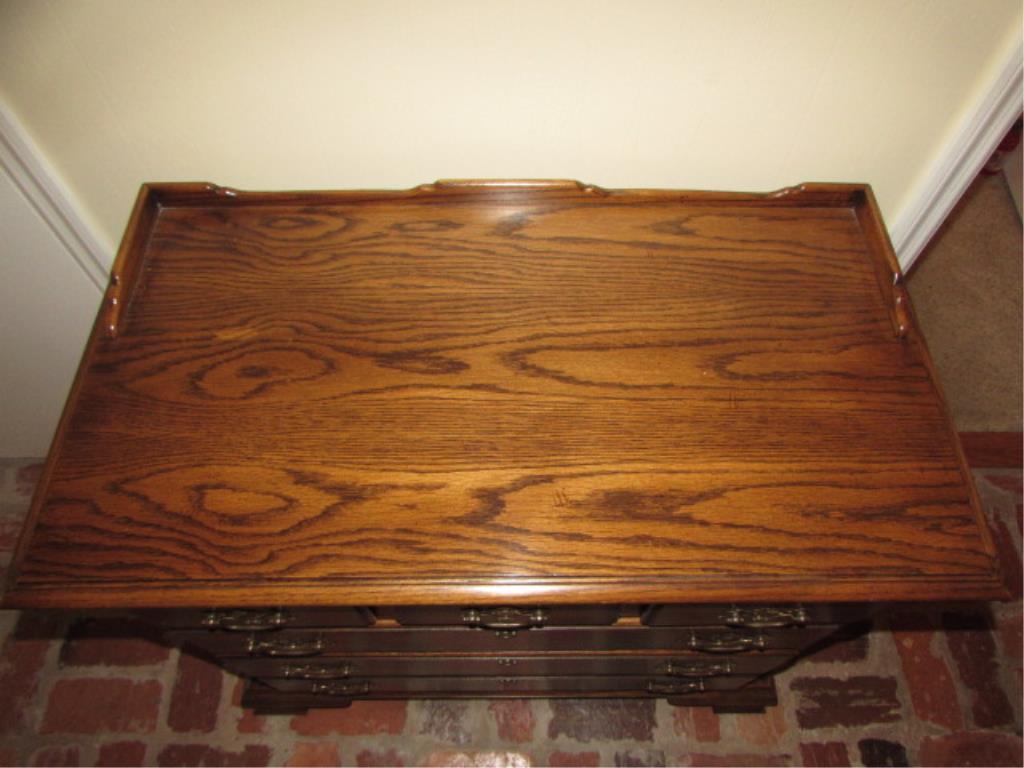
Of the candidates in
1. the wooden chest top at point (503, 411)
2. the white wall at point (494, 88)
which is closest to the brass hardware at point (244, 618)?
the wooden chest top at point (503, 411)

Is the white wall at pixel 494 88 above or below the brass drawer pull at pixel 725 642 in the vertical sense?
above

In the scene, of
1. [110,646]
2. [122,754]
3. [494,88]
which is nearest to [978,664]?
[494,88]

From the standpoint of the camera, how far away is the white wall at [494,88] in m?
1.01

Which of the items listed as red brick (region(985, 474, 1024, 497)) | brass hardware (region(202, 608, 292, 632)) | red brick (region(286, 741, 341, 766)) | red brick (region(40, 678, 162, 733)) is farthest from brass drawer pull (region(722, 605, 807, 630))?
red brick (region(40, 678, 162, 733))

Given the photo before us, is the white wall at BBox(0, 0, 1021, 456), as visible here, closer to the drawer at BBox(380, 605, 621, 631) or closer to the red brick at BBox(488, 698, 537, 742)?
the drawer at BBox(380, 605, 621, 631)

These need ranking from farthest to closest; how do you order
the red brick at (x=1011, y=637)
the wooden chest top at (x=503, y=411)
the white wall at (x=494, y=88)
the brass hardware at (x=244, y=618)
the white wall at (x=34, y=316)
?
the red brick at (x=1011, y=637)
the white wall at (x=34, y=316)
the white wall at (x=494, y=88)
the brass hardware at (x=244, y=618)
the wooden chest top at (x=503, y=411)

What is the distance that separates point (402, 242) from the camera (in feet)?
3.54

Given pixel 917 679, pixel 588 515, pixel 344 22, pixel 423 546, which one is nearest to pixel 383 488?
pixel 423 546

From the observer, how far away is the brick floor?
1553 millimetres

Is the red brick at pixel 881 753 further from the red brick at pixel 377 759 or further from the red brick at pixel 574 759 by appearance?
the red brick at pixel 377 759

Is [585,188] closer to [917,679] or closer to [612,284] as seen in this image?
[612,284]

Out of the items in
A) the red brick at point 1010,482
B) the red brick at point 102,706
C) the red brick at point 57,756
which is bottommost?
the red brick at point 57,756

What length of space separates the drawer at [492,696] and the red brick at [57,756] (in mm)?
432

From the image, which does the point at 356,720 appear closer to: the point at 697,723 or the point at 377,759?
the point at 377,759
